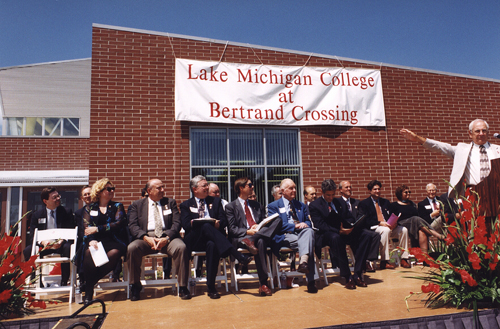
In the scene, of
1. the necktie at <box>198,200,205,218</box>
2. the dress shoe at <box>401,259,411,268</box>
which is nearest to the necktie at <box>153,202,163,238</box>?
the necktie at <box>198,200,205,218</box>

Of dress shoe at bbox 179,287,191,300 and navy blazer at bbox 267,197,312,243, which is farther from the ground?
navy blazer at bbox 267,197,312,243

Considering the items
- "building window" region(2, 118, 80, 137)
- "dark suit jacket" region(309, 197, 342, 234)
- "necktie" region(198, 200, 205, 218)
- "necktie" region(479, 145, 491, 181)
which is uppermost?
"building window" region(2, 118, 80, 137)

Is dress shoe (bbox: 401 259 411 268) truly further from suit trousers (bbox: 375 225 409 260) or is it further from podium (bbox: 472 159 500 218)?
podium (bbox: 472 159 500 218)

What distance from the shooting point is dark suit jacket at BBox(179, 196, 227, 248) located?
5.13 meters

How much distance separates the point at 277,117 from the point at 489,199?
4.89 m

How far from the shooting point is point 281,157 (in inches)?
320

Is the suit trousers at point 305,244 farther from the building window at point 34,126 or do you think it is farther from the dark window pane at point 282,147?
the building window at point 34,126

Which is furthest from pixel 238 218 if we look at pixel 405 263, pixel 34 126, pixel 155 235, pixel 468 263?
pixel 34 126

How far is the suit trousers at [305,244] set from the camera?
4859mm

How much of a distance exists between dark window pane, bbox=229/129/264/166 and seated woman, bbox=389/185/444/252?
2.82 metres

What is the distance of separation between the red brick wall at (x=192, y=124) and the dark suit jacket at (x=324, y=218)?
2.62m

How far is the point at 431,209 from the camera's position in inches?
304

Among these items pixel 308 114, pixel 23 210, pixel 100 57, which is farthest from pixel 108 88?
pixel 23 210

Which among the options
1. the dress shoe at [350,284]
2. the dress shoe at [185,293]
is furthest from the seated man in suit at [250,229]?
the dress shoe at [350,284]
